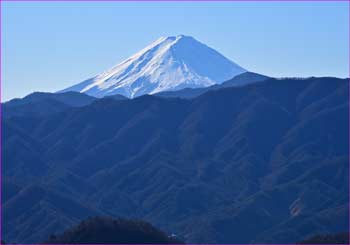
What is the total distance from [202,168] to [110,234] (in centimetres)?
9074

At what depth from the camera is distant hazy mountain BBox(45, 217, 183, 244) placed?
3110 inches

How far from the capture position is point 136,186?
166 meters

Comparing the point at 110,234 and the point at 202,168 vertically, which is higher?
the point at 110,234

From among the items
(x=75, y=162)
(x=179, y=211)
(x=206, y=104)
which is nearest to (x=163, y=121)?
(x=206, y=104)

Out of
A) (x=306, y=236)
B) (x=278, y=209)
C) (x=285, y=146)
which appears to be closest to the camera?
(x=306, y=236)

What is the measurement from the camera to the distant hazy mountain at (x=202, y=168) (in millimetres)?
140625

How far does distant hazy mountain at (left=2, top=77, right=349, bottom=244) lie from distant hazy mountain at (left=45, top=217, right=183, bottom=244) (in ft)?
165

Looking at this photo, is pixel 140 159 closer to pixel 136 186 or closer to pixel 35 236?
pixel 136 186

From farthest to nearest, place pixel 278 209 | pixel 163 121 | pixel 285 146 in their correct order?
pixel 163 121 → pixel 285 146 → pixel 278 209

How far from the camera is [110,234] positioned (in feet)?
263

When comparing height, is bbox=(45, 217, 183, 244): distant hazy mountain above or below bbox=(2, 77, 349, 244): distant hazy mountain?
above

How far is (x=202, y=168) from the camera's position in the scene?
170 m

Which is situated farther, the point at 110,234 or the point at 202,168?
the point at 202,168

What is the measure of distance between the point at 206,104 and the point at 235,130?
1334 centimetres
